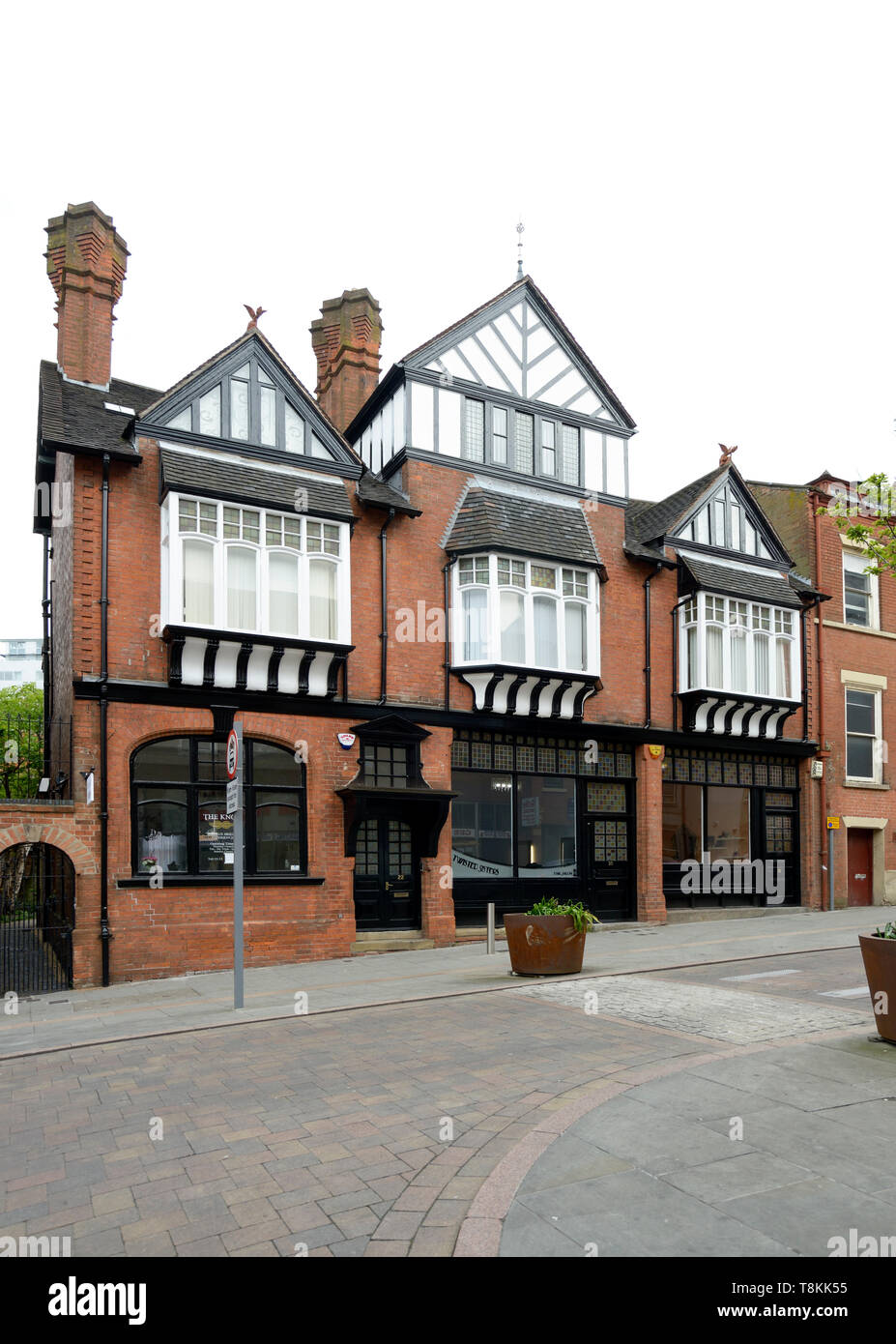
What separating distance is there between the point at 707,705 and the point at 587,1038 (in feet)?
46.1

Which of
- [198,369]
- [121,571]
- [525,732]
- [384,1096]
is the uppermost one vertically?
[198,369]

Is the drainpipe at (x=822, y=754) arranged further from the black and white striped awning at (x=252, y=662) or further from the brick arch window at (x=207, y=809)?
the brick arch window at (x=207, y=809)

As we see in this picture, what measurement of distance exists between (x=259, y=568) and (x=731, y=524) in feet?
42.2

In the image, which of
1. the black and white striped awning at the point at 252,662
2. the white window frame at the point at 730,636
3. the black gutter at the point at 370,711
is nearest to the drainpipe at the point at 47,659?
the black gutter at the point at 370,711

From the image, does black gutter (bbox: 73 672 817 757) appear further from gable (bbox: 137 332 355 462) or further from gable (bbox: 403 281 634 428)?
gable (bbox: 403 281 634 428)

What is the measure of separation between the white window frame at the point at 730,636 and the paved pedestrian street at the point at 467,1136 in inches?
479

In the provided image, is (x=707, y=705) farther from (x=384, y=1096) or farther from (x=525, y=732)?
(x=384, y=1096)

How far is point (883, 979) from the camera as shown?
8.30 metres

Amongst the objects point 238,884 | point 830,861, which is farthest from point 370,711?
point 830,861

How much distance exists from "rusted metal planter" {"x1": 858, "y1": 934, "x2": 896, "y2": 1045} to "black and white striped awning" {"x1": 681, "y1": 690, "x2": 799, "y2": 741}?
13.4 metres

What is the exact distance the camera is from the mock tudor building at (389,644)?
51.3 ft

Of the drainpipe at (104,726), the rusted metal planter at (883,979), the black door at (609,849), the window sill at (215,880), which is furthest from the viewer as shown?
the black door at (609,849)
